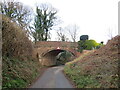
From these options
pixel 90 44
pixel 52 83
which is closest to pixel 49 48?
pixel 90 44

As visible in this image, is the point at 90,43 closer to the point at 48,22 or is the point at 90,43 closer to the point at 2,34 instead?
the point at 48,22

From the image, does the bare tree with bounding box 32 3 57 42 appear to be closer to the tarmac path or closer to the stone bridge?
the stone bridge

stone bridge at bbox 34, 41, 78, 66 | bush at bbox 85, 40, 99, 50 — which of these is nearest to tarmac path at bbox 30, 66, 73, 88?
stone bridge at bbox 34, 41, 78, 66

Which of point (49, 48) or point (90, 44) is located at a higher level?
point (90, 44)

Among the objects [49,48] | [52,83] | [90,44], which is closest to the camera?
[52,83]

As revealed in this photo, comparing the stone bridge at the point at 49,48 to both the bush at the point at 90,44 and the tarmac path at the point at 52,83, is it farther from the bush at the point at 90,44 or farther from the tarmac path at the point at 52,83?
the tarmac path at the point at 52,83

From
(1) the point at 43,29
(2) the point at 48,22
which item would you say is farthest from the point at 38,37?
(2) the point at 48,22

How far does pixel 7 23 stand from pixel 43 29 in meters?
18.0

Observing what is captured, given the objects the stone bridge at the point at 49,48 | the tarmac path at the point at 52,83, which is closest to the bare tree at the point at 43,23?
the stone bridge at the point at 49,48

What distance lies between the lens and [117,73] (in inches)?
217

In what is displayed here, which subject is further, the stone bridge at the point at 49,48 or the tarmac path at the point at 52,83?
the stone bridge at the point at 49,48

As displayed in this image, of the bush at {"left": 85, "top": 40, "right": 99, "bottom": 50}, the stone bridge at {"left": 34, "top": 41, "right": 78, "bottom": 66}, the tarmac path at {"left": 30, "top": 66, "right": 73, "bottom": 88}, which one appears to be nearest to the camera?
the tarmac path at {"left": 30, "top": 66, "right": 73, "bottom": 88}

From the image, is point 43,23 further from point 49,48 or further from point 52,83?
point 52,83

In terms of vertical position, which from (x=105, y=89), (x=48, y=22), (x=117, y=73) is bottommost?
(x=105, y=89)
